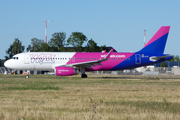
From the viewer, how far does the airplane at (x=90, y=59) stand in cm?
3409

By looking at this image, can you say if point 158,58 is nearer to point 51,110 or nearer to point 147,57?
point 147,57

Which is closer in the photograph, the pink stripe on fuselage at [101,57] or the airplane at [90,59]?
the airplane at [90,59]

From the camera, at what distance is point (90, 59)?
35156 mm

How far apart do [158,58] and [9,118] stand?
30.7m

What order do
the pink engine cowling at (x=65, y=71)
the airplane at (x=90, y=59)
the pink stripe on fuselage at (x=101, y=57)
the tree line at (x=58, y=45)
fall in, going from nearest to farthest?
the pink engine cowling at (x=65, y=71) < the airplane at (x=90, y=59) < the pink stripe on fuselage at (x=101, y=57) < the tree line at (x=58, y=45)

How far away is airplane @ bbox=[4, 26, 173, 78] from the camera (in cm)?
3409

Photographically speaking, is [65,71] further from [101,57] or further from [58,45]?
[58,45]

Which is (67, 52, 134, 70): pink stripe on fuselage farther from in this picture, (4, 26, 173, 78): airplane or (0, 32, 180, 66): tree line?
(0, 32, 180, 66): tree line

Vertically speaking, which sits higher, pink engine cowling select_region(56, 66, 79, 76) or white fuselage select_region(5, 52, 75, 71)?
white fuselage select_region(5, 52, 75, 71)

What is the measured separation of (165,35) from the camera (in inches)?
1438

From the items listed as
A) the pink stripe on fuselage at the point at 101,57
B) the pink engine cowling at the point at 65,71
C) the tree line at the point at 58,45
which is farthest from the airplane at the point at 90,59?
the tree line at the point at 58,45

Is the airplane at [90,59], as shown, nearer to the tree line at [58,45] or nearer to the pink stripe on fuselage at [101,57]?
the pink stripe on fuselage at [101,57]

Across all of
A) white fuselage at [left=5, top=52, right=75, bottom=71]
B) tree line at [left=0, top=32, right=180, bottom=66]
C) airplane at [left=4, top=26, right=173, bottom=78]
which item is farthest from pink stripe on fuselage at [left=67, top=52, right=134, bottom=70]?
tree line at [left=0, top=32, right=180, bottom=66]

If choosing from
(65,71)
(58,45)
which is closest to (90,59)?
(65,71)
